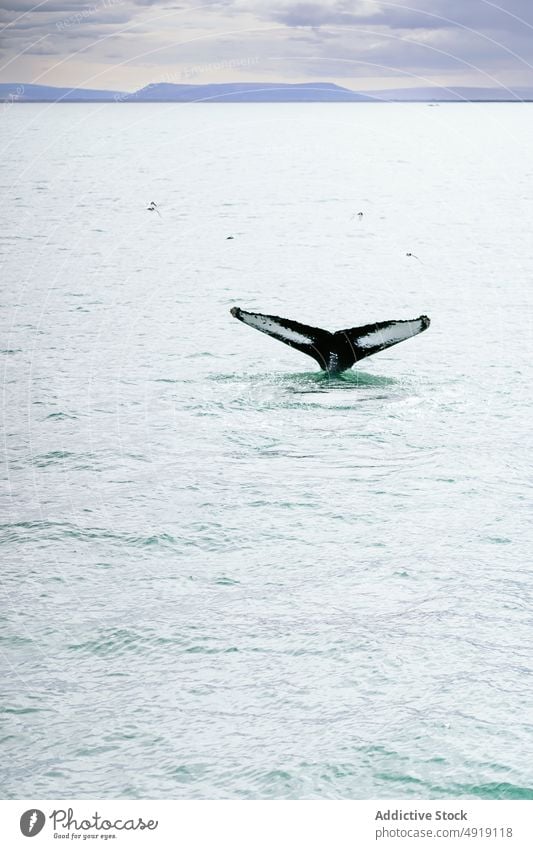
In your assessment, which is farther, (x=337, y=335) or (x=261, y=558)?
(x=337, y=335)

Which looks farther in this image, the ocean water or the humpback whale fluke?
the humpback whale fluke

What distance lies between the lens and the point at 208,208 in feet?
337

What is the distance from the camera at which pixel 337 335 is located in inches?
1027

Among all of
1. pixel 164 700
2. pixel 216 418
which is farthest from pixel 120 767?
pixel 216 418

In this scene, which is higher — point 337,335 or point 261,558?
point 337,335

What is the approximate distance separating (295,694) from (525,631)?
350cm

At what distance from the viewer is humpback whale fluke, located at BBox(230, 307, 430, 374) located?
79.4ft

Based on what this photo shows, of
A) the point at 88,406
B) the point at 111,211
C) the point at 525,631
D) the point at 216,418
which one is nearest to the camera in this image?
the point at 525,631

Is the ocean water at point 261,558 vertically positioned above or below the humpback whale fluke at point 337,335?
below

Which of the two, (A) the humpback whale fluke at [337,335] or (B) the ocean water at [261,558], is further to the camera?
(A) the humpback whale fluke at [337,335]

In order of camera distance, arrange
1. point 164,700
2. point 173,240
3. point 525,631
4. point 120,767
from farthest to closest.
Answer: point 173,240 → point 525,631 → point 164,700 → point 120,767

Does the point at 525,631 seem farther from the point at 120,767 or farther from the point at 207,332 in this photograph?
the point at 207,332

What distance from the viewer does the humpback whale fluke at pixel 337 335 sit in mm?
24203

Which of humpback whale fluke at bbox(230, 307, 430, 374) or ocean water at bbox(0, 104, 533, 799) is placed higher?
humpback whale fluke at bbox(230, 307, 430, 374)
